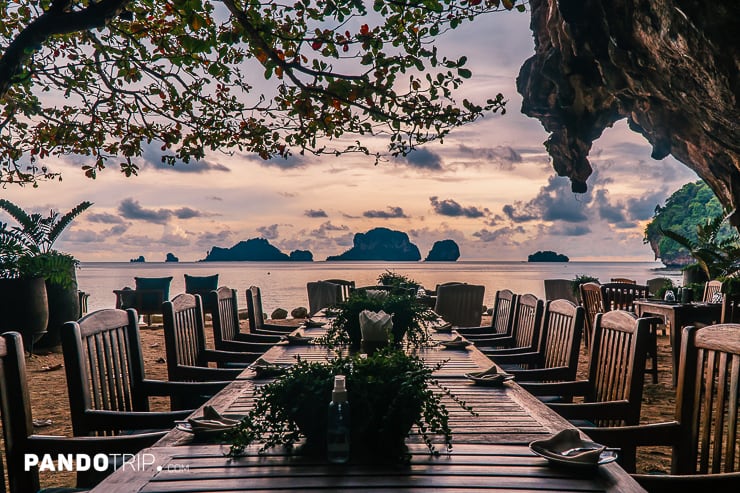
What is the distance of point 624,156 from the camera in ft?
49.4

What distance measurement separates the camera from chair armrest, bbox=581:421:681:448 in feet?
6.18

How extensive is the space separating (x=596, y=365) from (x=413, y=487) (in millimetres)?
1930

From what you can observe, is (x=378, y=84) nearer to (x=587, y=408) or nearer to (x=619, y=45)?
(x=587, y=408)

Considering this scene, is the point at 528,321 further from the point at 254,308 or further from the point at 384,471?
the point at 384,471

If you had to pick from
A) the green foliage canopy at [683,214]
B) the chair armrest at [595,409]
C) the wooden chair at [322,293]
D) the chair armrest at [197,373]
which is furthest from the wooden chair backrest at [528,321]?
the green foliage canopy at [683,214]

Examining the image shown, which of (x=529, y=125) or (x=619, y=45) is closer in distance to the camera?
(x=619, y=45)

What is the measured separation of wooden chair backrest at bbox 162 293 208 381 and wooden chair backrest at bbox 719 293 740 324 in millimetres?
4860

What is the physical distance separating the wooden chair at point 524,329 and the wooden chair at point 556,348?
4.6 inches

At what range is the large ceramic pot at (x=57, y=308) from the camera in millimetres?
8023

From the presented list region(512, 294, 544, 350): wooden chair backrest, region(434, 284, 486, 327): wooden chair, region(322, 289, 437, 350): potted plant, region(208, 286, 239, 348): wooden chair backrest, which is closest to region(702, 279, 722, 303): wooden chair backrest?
region(434, 284, 486, 327): wooden chair

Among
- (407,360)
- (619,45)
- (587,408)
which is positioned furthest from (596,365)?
(619,45)

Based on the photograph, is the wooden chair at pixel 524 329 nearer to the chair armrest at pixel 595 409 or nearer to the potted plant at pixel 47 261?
the chair armrest at pixel 595 409

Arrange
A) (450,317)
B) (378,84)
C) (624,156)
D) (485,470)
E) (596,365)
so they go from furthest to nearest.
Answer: (624,156) < (450,317) < (378,84) < (596,365) < (485,470)

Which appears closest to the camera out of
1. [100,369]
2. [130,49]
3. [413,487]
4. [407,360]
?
[413,487]
